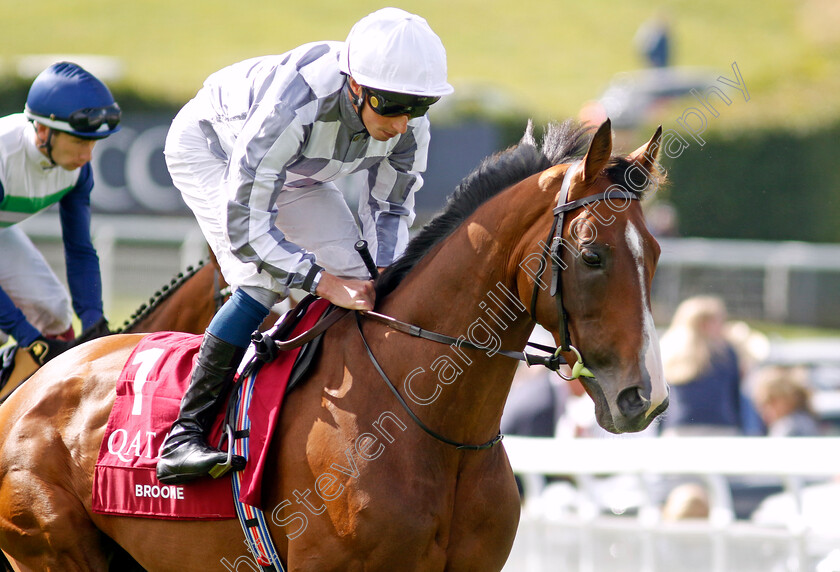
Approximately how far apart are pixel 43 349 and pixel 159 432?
1.13 m

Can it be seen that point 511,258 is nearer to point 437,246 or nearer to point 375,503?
point 437,246

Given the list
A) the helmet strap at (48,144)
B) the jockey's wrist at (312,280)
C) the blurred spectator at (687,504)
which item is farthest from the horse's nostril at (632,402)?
the blurred spectator at (687,504)

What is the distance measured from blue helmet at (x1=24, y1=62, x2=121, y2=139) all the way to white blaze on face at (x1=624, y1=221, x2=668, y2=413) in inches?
93.0

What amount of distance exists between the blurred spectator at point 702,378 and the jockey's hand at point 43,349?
3953 millimetres

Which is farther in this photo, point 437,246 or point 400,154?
point 400,154

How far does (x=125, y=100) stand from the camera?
58.4 feet

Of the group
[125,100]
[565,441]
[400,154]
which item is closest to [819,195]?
[125,100]

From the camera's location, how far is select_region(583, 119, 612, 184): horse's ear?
2.86 meters

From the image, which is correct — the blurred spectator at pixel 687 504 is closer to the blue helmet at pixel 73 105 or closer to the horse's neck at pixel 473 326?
the horse's neck at pixel 473 326

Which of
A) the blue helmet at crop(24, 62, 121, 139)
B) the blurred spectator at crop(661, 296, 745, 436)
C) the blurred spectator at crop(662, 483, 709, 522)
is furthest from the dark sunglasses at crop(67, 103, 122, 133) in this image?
the blurred spectator at crop(661, 296, 745, 436)

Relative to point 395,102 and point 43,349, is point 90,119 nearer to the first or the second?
point 43,349

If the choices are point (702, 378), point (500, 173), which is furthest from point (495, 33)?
point (500, 173)

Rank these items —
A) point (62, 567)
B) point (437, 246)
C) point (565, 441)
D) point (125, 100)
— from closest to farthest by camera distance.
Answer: point (437, 246) < point (62, 567) < point (565, 441) < point (125, 100)

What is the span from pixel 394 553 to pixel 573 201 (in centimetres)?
111
